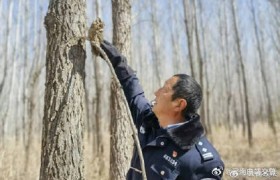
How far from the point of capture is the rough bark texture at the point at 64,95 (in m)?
2.17

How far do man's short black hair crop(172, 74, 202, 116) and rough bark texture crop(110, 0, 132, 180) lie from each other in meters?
2.90

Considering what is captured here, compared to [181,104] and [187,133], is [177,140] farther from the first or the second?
[181,104]

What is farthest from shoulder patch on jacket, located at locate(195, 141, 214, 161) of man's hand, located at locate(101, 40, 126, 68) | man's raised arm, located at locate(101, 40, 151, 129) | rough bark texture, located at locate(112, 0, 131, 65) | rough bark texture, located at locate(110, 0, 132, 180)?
rough bark texture, located at locate(112, 0, 131, 65)

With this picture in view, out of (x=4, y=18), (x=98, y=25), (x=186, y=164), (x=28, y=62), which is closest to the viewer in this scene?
(x=186, y=164)

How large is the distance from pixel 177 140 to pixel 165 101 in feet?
0.68

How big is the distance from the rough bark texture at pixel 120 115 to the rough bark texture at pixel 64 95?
98.6 inches

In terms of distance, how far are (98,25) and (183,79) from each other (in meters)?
0.64

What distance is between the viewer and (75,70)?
2.23 m

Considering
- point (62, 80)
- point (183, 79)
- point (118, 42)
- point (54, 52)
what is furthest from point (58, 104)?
point (118, 42)

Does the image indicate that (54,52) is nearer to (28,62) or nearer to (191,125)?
(191,125)

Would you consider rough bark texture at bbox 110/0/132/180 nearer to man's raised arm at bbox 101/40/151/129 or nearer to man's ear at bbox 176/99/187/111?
man's raised arm at bbox 101/40/151/129

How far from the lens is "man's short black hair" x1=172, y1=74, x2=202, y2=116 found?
1852 millimetres

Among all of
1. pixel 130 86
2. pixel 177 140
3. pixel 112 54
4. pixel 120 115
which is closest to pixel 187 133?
pixel 177 140

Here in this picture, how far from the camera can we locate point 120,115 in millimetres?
4848
